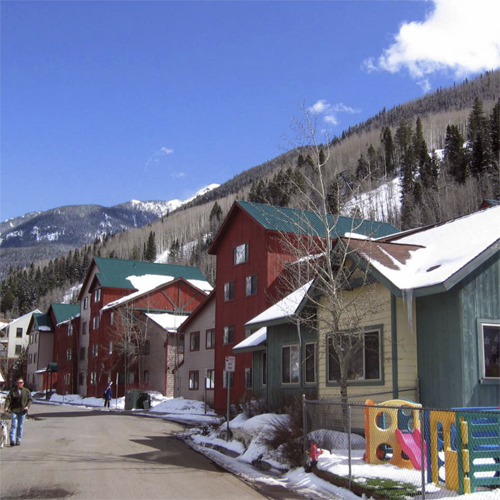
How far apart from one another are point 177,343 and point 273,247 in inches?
653

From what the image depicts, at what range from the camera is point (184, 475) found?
13172mm

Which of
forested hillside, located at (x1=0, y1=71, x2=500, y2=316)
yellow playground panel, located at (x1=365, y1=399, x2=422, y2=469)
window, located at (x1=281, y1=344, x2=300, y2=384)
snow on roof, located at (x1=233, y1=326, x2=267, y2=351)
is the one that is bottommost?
yellow playground panel, located at (x1=365, y1=399, x2=422, y2=469)

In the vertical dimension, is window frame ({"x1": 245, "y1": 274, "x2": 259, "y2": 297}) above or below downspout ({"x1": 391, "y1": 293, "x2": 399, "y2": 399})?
above

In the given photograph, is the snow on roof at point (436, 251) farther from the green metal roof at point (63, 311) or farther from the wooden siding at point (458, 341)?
the green metal roof at point (63, 311)

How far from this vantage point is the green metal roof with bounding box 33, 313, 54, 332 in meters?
80.4

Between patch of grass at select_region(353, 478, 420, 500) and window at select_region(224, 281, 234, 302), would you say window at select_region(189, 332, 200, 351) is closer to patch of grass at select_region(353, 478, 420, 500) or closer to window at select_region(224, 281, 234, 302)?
window at select_region(224, 281, 234, 302)

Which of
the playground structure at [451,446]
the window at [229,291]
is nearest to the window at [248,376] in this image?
the window at [229,291]

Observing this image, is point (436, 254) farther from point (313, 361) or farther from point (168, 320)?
point (168, 320)

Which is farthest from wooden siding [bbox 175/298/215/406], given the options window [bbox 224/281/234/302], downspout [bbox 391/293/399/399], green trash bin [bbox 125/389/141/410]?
downspout [bbox 391/293/399/399]

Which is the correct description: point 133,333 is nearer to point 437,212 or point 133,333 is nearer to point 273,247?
point 273,247

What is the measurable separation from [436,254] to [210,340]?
89.5ft

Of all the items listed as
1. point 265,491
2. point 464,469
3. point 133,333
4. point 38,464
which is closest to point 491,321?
point 464,469

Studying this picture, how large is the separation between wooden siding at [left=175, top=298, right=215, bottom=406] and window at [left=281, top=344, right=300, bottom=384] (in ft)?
59.9

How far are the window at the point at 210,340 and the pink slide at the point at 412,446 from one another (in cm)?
3090
